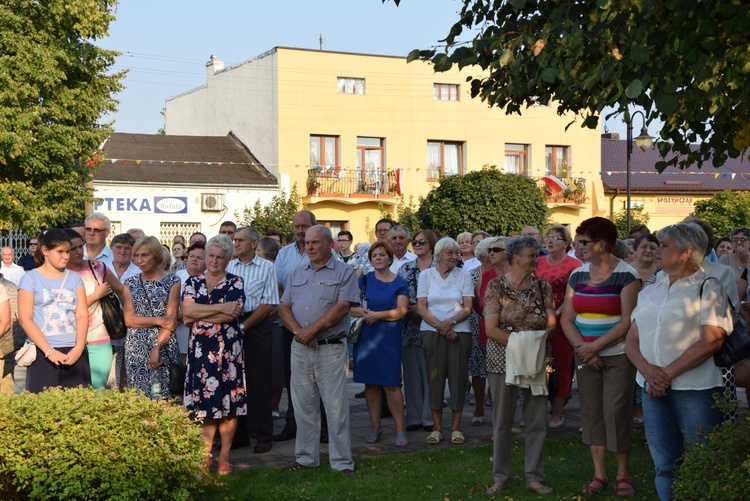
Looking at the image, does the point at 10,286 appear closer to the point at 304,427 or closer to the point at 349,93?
the point at 304,427

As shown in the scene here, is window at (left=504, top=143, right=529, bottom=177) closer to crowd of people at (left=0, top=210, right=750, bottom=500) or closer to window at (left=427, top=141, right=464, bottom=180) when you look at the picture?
window at (left=427, top=141, right=464, bottom=180)

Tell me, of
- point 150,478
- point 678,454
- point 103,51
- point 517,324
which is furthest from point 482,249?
point 103,51

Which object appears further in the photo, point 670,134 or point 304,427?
point 304,427

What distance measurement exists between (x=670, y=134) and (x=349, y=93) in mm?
30109

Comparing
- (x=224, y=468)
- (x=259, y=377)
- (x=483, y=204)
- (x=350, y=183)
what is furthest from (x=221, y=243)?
(x=350, y=183)

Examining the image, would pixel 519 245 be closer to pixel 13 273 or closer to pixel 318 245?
pixel 318 245

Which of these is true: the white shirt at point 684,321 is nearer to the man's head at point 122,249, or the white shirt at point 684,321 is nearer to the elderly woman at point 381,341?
the elderly woman at point 381,341

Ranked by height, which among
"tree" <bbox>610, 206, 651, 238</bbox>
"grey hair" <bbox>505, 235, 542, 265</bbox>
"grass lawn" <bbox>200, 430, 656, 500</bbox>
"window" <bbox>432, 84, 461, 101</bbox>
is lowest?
"grass lawn" <bbox>200, 430, 656, 500</bbox>

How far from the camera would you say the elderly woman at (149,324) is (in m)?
8.15

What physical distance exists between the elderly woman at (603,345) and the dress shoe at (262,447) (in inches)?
129

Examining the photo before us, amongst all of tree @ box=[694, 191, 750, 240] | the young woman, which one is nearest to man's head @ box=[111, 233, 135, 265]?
the young woman

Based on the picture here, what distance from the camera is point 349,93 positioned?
36.6m

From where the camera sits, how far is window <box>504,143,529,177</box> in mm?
39750

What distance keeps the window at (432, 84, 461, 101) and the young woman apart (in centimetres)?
3147
